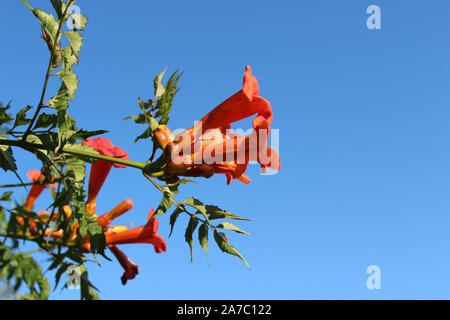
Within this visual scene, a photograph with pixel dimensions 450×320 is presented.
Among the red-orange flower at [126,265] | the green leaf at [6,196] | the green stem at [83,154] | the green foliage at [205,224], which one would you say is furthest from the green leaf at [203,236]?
the green leaf at [6,196]

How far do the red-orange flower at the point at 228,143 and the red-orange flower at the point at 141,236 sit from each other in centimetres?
140

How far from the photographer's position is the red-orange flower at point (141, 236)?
350 centimetres

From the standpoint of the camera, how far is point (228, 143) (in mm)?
2238

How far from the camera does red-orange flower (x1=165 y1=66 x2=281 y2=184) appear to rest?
7.14ft

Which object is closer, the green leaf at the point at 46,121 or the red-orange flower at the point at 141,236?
the green leaf at the point at 46,121

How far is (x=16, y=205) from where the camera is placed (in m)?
3.39

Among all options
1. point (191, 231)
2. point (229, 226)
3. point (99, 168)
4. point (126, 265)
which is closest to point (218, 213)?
point (229, 226)

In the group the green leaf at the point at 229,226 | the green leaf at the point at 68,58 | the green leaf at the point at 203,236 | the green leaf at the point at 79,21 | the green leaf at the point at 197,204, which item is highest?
the green leaf at the point at 79,21

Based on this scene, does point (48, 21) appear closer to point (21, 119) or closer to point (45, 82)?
point (45, 82)

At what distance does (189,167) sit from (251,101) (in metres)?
0.50

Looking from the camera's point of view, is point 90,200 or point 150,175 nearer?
point 150,175

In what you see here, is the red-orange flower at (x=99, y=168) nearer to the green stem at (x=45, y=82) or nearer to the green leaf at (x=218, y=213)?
the green stem at (x=45, y=82)
